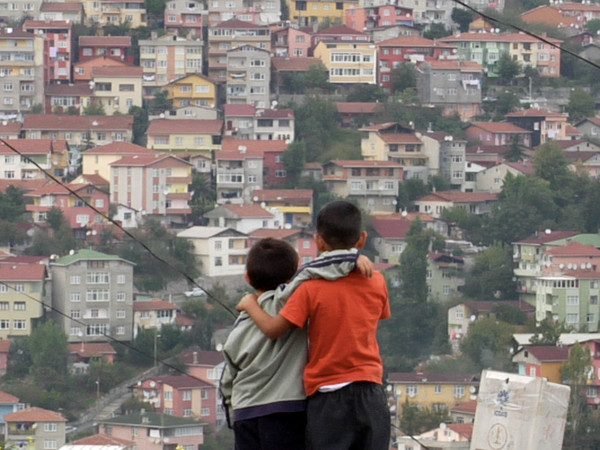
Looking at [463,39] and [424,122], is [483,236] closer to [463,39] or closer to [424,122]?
[424,122]

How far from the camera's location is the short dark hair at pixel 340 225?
121 inches

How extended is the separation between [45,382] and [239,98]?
14.6 m

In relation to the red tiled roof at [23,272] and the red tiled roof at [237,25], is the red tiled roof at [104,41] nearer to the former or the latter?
the red tiled roof at [237,25]

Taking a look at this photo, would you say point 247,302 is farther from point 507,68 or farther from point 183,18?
point 183,18

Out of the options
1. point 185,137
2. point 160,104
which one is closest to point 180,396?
point 185,137

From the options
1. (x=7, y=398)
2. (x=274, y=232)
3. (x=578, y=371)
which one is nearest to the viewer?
(x=578, y=371)

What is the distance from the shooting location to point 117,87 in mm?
38531

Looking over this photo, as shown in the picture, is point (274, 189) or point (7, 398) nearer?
point (7, 398)

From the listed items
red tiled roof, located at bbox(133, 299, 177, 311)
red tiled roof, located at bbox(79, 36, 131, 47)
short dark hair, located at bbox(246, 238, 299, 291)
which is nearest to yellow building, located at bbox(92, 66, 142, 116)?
red tiled roof, located at bbox(79, 36, 131, 47)

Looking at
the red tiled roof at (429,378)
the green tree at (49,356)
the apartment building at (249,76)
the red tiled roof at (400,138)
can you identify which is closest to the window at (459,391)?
the red tiled roof at (429,378)

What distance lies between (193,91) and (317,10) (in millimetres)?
6419

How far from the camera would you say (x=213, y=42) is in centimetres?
4062

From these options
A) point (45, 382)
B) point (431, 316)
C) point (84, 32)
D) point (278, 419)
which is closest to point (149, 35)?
point (84, 32)

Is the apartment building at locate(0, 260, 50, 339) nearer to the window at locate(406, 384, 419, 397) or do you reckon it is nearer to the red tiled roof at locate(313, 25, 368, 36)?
the window at locate(406, 384, 419, 397)
